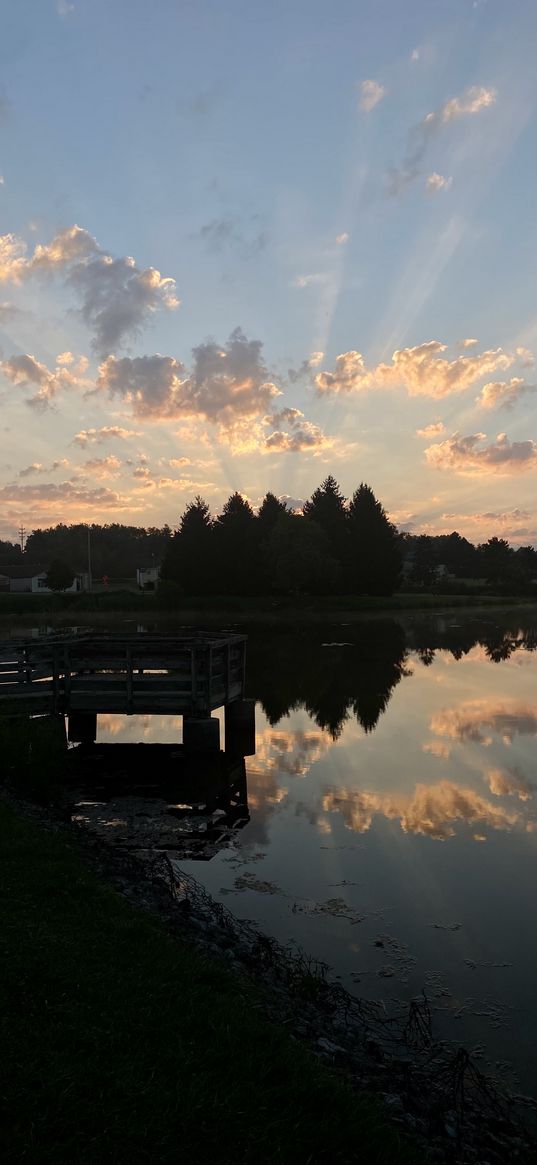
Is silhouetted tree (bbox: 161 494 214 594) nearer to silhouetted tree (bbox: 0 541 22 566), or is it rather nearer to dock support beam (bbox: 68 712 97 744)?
dock support beam (bbox: 68 712 97 744)

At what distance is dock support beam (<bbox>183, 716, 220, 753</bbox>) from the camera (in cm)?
1712

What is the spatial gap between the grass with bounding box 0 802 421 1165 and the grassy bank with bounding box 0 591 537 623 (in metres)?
68.3

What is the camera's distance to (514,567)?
14262 cm

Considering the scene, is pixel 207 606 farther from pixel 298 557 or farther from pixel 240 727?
pixel 240 727

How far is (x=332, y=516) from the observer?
10488 centimetres

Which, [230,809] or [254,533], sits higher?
[254,533]

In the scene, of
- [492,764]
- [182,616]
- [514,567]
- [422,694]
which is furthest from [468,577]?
[492,764]

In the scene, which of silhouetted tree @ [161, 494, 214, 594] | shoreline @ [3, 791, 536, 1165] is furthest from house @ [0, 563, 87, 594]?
shoreline @ [3, 791, 536, 1165]

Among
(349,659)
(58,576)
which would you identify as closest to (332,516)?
(58,576)

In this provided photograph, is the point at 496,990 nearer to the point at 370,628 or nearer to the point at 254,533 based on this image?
the point at 370,628

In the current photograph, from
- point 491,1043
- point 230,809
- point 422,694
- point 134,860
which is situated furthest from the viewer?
point 422,694

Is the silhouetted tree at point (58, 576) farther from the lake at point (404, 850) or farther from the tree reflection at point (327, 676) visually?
the lake at point (404, 850)

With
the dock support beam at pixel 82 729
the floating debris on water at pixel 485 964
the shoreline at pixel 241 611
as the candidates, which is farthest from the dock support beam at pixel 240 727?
the shoreline at pixel 241 611

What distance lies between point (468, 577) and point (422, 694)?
156600mm
